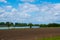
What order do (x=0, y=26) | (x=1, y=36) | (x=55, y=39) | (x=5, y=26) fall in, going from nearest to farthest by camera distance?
(x=55, y=39)
(x=1, y=36)
(x=0, y=26)
(x=5, y=26)

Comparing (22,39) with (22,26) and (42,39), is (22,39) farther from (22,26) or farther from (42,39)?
(22,26)

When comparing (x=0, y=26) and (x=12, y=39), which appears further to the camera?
(x=0, y=26)

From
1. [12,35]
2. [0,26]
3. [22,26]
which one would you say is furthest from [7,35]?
[22,26]

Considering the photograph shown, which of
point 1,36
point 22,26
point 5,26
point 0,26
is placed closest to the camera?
point 1,36

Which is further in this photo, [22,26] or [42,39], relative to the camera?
[22,26]

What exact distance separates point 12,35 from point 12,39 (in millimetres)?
3448

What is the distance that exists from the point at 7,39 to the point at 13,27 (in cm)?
1219

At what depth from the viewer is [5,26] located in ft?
125

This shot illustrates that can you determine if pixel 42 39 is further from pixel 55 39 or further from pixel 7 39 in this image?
pixel 7 39

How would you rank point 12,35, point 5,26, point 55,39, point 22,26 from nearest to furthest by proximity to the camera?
point 55,39, point 12,35, point 5,26, point 22,26

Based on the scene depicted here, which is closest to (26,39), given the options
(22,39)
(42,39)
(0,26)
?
(22,39)

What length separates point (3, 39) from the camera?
26969 millimetres

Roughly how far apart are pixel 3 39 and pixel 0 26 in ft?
26.9

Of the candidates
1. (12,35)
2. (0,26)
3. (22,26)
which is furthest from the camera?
(22,26)
